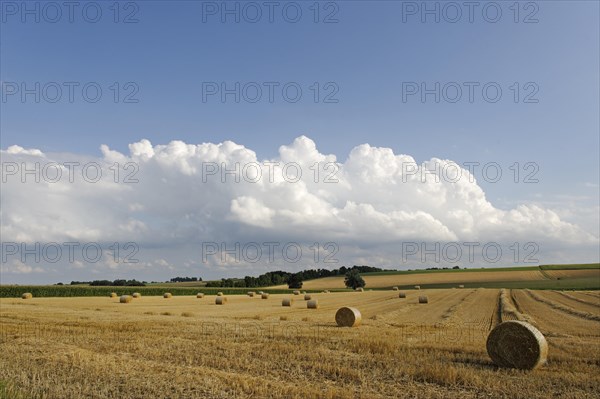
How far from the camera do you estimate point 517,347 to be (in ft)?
49.1

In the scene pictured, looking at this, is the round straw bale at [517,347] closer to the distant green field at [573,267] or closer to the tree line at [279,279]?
the tree line at [279,279]

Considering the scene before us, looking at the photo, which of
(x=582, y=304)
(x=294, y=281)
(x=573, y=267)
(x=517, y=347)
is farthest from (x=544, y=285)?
(x=517, y=347)

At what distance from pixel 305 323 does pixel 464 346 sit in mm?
9403

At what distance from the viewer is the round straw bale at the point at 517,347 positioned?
14.6 metres

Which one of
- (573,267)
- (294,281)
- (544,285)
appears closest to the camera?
(544,285)

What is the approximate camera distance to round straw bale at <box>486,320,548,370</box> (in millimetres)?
14633

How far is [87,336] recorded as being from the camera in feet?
61.7

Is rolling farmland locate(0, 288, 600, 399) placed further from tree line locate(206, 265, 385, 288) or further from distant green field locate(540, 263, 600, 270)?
distant green field locate(540, 263, 600, 270)

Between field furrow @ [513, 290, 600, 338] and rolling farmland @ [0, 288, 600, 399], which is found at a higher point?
rolling farmland @ [0, 288, 600, 399]

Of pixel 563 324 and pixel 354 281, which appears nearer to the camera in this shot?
pixel 563 324

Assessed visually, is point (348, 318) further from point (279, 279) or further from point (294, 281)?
point (279, 279)

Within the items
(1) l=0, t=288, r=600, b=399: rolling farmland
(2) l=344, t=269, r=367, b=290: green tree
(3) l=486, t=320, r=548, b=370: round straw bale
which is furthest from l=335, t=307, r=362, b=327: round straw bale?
(2) l=344, t=269, r=367, b=290: green tree

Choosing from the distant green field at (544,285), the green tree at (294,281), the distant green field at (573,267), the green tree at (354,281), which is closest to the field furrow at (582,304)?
the distant green field at (544,285)

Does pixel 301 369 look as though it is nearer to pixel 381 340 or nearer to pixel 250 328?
pixel 381 340
